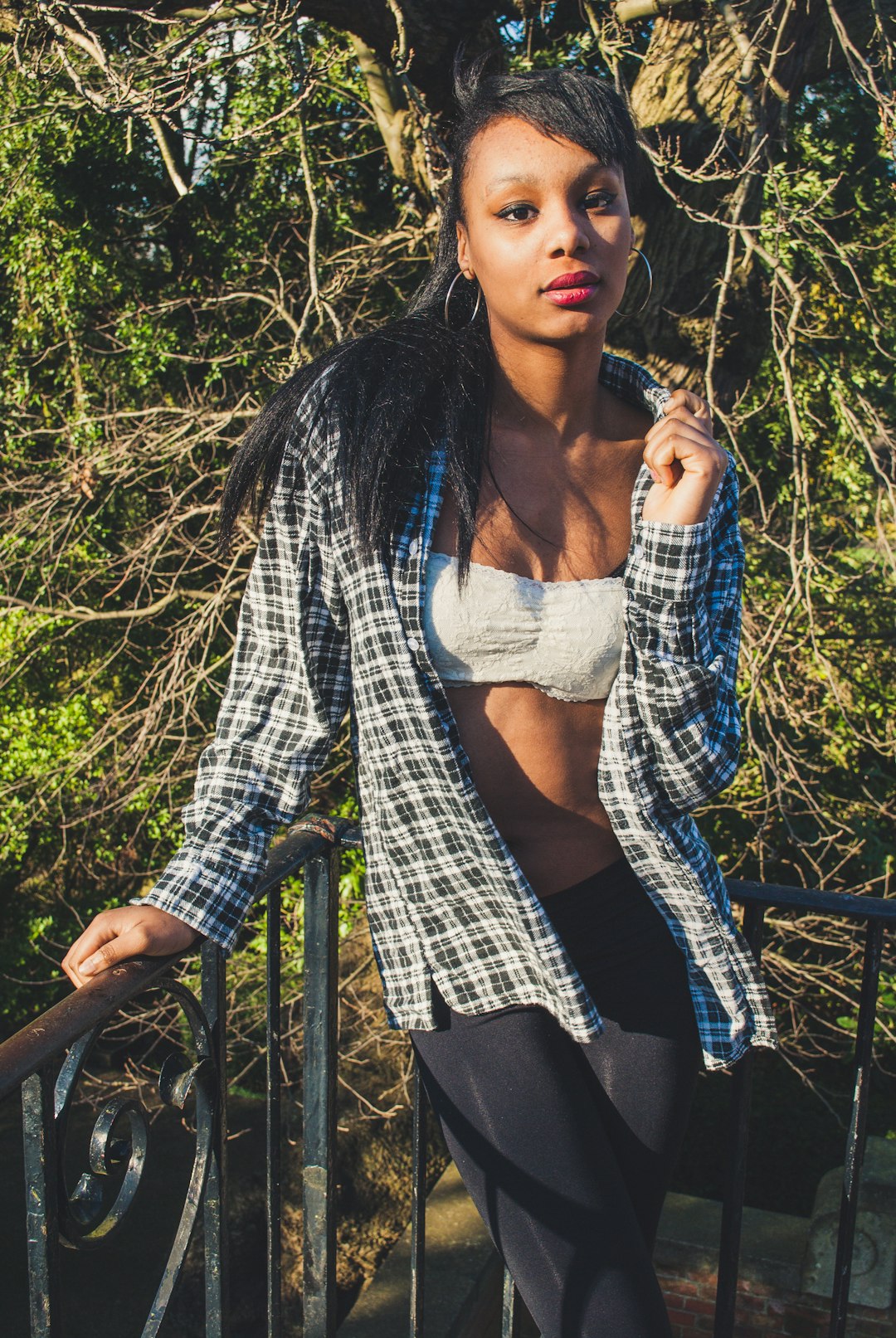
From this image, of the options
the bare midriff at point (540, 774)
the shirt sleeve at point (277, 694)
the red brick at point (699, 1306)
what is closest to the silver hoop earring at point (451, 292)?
the shirt sleeve at point (277, 694)

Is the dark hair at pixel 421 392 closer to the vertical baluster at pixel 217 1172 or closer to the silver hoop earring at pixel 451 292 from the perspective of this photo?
the silver hoop earring at pixel 451 292

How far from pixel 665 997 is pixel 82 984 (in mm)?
811

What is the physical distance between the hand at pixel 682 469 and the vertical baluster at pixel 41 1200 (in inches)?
39.2

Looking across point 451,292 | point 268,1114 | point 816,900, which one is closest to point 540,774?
point 816,900

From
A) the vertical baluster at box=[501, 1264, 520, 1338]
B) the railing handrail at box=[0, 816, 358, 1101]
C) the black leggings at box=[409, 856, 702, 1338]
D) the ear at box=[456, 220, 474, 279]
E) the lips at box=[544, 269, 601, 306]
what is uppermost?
the ear at box=[456, 220, 474, 279]

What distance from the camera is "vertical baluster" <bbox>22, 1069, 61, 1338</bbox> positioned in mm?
1111

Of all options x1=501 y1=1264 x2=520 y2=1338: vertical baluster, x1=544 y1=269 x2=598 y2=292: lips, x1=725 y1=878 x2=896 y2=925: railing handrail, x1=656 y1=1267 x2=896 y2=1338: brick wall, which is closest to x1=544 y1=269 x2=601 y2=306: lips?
x1=544 y1=269 x2=598 y2=292: lips

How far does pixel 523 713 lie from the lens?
157cm

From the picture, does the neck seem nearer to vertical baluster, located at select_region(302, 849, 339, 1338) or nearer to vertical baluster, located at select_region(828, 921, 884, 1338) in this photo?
vertical baluster, located at select_region(302, 849, 339, 1338)

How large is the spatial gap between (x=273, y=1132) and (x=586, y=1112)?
50 centimetres

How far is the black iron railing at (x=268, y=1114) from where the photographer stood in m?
1.14

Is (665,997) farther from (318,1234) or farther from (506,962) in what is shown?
(318,1234)

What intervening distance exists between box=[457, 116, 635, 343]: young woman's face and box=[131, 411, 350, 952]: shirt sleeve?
40cm

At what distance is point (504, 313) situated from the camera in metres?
1.61
